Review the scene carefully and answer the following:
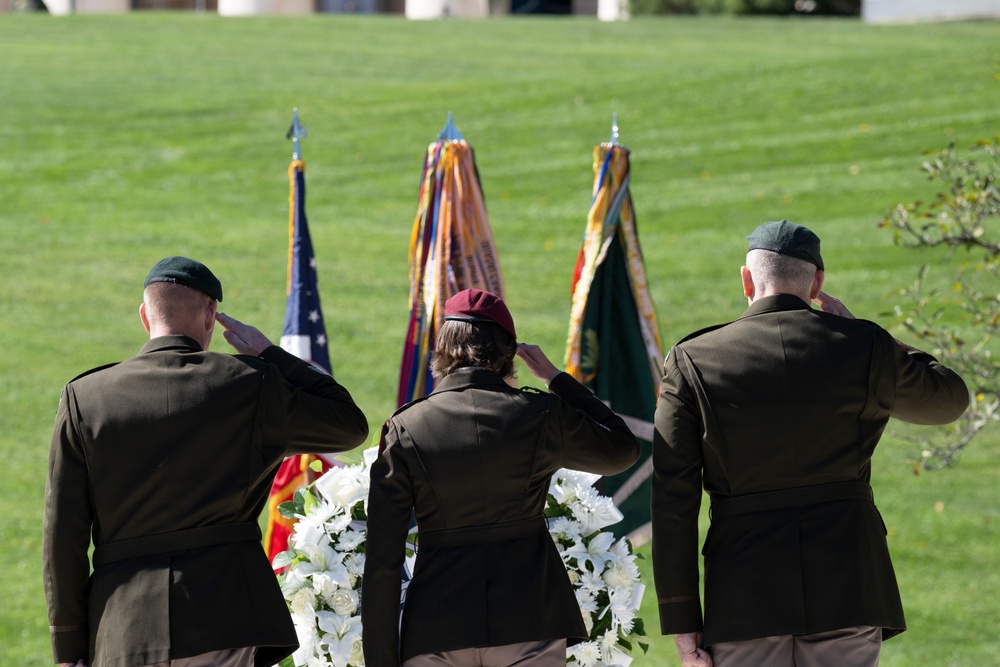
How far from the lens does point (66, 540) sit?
4.04 m

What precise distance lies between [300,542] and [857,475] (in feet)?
6.43

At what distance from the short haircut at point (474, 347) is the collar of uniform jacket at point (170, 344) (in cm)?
79

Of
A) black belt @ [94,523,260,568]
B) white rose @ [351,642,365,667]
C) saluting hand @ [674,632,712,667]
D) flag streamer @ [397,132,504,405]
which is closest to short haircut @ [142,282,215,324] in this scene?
black belt @ [94,523,260,568]

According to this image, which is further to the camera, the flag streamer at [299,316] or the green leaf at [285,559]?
the flag streamer at [299,316]

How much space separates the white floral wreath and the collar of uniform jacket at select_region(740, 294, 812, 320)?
1.02 m

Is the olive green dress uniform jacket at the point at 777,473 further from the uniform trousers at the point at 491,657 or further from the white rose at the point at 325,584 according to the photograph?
the white rose at the point at 325,584

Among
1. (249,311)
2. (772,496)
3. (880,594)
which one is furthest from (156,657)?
(249,311)

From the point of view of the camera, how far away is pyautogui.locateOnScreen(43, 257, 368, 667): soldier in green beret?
3.99m

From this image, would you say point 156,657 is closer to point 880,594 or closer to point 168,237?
point 880,594

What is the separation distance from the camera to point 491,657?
403 centimetres

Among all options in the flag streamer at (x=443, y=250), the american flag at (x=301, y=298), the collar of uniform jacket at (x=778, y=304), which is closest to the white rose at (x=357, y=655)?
the collar of uniform jacket at (x=778, y=304)

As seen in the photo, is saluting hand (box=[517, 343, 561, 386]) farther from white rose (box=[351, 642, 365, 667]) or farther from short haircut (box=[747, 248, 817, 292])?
white rose (box=[351, 642, 365, 667])

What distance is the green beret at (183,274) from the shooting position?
161 inches

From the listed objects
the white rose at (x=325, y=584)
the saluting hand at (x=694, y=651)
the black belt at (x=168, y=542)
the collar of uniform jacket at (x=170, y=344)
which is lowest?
the saluting hand at (x=694, y=651)
